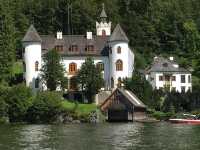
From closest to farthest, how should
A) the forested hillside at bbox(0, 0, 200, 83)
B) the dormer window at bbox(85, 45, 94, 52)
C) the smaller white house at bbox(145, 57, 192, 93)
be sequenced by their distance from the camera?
the dormer window at bbox(85, 45, 94, 52) < the smaller white house at bbox(145, 57, 192, 93) < the forested hillside at bbox(0, 0, 200, 83)

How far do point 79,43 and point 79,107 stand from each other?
19178mm

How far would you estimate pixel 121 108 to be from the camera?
385 ft

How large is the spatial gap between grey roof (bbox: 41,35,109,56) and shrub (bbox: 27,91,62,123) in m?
19.9

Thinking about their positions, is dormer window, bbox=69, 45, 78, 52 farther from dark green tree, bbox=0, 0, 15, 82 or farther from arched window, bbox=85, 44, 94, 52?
dark green tree, bbox=0, 0, 15, 82

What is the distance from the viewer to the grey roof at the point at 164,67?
452ft

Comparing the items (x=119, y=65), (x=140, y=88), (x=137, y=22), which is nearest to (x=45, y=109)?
(x=140, y=88)

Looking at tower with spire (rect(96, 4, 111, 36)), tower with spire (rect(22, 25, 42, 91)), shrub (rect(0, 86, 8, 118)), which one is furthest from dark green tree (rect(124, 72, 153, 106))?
tower with spire (rect(96, 4, 111, 36))

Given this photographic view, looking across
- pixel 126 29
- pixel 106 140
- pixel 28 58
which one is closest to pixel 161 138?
pixel 106 140

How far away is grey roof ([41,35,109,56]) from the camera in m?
130

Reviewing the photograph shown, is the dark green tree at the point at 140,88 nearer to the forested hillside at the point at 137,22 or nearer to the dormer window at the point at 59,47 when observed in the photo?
the dormer window at the point at 59,47

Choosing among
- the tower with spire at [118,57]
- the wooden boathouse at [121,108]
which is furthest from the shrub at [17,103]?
the tower with spire at [118,57]

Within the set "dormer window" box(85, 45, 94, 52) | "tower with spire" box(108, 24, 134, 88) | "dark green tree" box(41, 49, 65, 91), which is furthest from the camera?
"dormer window" box(85, 45, 94, 52)

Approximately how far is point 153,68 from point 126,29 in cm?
2622

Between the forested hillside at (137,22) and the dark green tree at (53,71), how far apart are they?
27.6 metres
